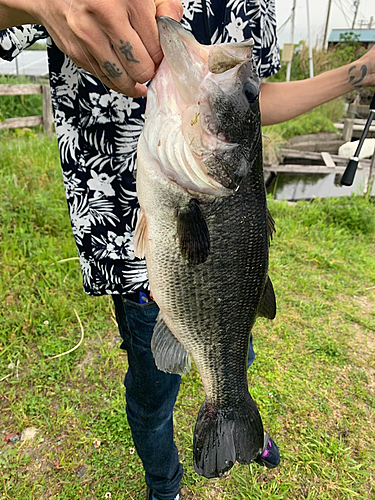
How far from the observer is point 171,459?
1.91 m

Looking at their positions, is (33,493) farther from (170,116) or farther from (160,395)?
(170,116)

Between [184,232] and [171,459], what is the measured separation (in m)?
1.37

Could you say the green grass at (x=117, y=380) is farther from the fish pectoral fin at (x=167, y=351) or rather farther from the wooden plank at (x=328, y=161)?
the wooden plank at (x=328, y=161)

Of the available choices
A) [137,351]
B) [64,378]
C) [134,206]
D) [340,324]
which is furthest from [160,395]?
[340,324]

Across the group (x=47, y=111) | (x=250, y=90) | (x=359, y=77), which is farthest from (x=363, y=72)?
(x=47, y=111)

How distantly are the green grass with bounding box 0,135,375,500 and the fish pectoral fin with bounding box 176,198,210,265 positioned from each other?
5.94 ft

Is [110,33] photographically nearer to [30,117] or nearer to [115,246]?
[115,246]

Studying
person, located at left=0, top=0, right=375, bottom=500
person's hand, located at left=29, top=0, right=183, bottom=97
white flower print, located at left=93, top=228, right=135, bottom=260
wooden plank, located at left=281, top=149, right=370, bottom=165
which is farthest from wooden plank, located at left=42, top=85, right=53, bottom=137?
person's hand, located at left=29, top=0, right=183, bottom=97

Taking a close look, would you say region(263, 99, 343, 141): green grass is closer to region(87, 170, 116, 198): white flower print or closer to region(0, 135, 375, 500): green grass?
region(0, 135, 375, 500): green grass

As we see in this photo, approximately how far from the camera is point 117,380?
2.88 meters

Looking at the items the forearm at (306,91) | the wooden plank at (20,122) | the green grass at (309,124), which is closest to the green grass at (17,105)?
the wooden plank at (20,122)

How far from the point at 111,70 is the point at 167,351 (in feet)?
3.13

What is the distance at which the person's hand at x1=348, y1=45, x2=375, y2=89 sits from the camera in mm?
2090

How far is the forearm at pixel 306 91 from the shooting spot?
2071 millimetres
